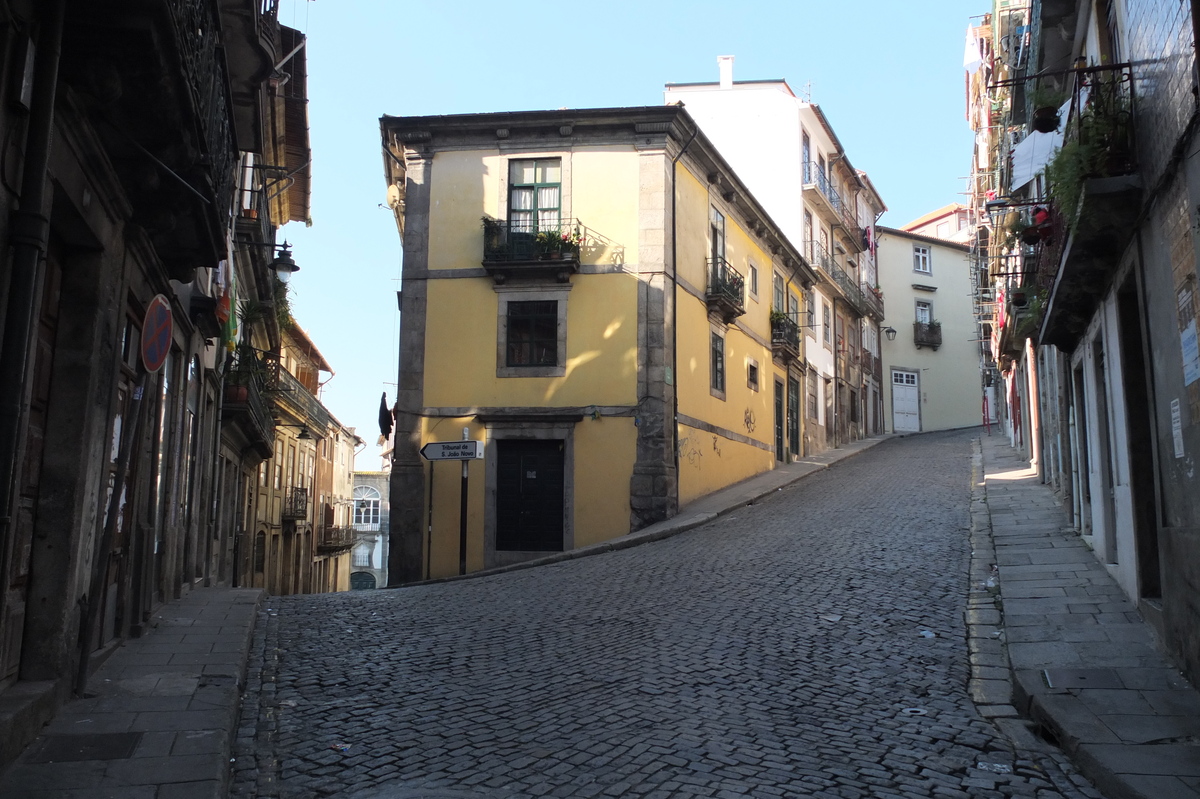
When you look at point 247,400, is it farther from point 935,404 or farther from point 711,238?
point 935,404

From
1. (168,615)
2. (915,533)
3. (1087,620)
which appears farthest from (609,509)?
(1087,620)

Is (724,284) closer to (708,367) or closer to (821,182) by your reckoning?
(708,367)

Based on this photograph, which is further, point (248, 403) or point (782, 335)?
point (782, 335)

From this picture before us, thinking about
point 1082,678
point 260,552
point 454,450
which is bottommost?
point 1082,678

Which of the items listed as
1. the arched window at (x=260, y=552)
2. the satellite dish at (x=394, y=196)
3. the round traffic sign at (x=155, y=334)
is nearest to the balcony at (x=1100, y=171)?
the round traffic sign at (x=155, y=334)

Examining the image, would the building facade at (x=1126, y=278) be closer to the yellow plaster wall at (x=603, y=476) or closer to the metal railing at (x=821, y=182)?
the yellow plaster wall at (x=603, y=476)

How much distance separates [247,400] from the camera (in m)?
17.5

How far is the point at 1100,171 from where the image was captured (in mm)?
7707

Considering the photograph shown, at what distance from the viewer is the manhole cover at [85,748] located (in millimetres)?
4965

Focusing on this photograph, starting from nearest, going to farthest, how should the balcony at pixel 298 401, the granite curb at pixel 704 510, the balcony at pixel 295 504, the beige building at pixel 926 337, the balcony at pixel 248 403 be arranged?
the granite curb at pixel 704 510 → the balcony at pixel 248 403 → the balcony at pixel 298 401 → the balcony at pixel 295 504 → the beige building at pixel 926 337

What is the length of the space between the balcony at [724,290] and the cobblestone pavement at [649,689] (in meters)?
10.1

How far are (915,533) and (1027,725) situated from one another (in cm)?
845

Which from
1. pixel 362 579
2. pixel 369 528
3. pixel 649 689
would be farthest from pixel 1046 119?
pixel 369 528

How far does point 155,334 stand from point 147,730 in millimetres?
2212
